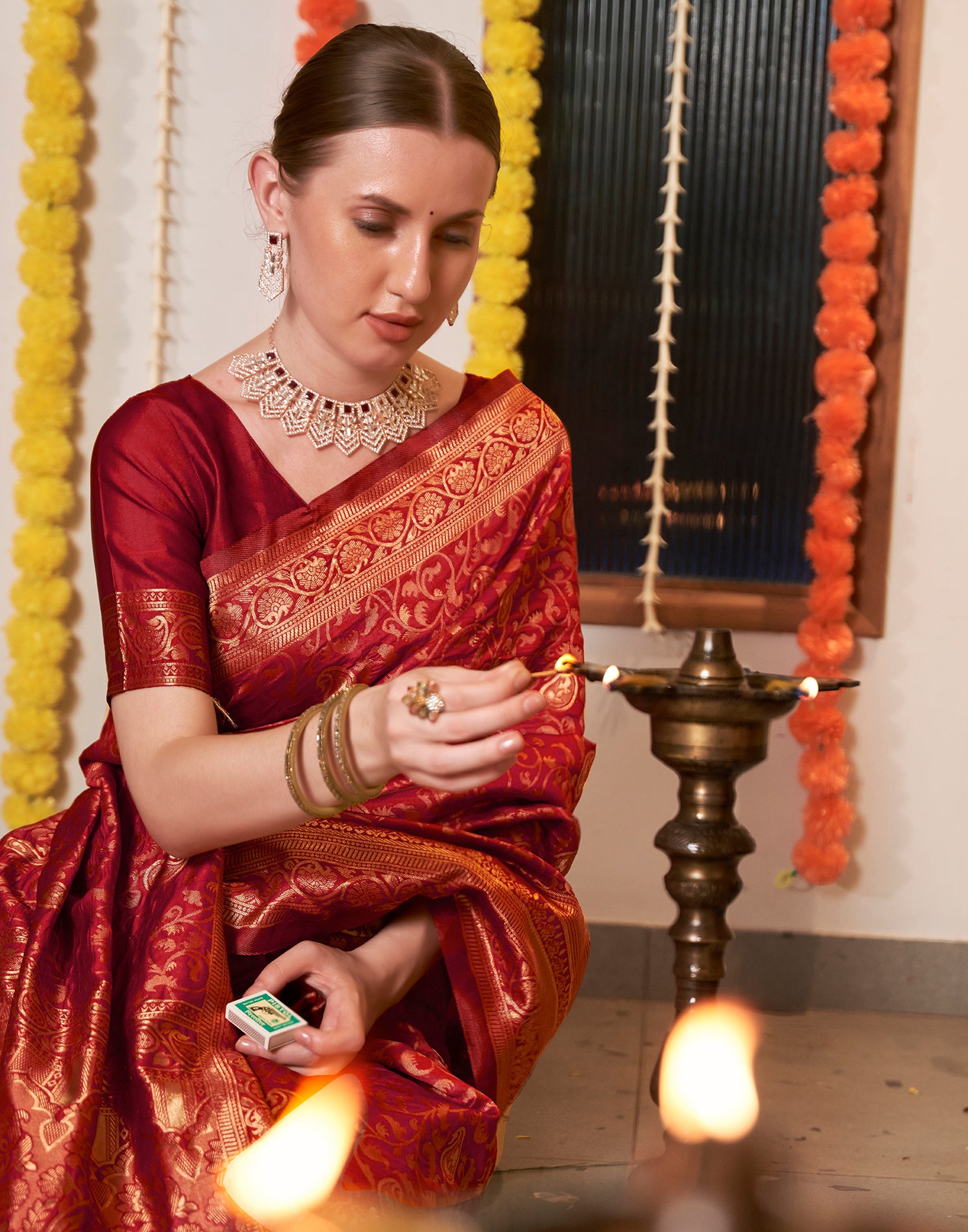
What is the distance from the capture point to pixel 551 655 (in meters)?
1.51

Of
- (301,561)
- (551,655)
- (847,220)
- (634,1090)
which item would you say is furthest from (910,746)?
(301,561)

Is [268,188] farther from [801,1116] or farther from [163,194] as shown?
[801,1116]

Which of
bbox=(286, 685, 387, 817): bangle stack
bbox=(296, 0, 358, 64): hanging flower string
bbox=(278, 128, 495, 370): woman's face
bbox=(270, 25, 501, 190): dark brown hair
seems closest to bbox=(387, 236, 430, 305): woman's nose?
bbox=(278, 128, 495, 370): woman's face

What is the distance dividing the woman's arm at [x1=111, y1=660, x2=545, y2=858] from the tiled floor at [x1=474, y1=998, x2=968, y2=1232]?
54cm

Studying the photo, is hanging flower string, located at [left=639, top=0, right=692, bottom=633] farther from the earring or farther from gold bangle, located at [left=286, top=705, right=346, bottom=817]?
gold bangle, located at [left=286, top=705, right=346, bottom=817]

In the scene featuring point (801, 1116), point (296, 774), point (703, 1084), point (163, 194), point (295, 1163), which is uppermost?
point (163, 194)

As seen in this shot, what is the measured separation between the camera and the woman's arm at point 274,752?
971 millimetres

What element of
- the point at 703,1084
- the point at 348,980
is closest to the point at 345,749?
the point at 348,980

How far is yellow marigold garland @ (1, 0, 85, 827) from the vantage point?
2.36m

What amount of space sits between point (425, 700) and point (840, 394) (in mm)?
1669

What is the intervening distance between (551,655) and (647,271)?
4.01ft

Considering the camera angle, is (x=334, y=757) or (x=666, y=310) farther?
(x=666, y=310)

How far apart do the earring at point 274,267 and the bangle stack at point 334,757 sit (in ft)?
1.96

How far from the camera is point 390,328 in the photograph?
1353mm
